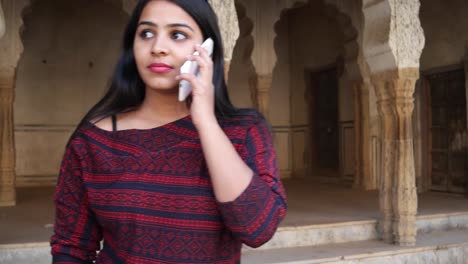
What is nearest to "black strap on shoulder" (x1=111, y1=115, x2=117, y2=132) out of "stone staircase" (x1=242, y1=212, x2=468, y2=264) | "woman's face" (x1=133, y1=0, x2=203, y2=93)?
"woman's face" (x1=133, y1=0, x2=203, y2=93)

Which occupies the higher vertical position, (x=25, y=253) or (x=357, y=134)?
(x=357, y=134)

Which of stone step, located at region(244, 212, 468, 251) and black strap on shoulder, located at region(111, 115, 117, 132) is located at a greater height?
black strap on shoulder, located at region(111, 115, 117, 132)

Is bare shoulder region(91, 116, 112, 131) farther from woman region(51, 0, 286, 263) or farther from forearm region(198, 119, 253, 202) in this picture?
forearm region(198, 119, 253, 202)

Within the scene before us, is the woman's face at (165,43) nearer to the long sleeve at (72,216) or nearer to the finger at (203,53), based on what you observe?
the finger at (203,53)

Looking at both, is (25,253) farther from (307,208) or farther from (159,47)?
(159,47)

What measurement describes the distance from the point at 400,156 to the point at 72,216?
4.38m

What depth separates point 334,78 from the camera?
9.82 meters

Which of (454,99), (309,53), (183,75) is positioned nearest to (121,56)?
(183,75)

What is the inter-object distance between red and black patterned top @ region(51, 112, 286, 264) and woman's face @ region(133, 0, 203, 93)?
0.10 m

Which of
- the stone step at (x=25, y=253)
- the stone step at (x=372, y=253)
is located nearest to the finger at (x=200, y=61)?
the stone step at (x=372, y=253)

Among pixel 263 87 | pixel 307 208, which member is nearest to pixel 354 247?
pixel 307 208

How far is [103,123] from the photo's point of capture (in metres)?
1.03

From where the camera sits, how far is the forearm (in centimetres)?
85

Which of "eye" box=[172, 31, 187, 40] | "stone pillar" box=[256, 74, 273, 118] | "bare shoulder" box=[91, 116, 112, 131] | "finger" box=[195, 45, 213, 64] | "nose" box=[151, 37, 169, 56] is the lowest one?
"bare shoulder" box=[91, 116, 112, 131]
